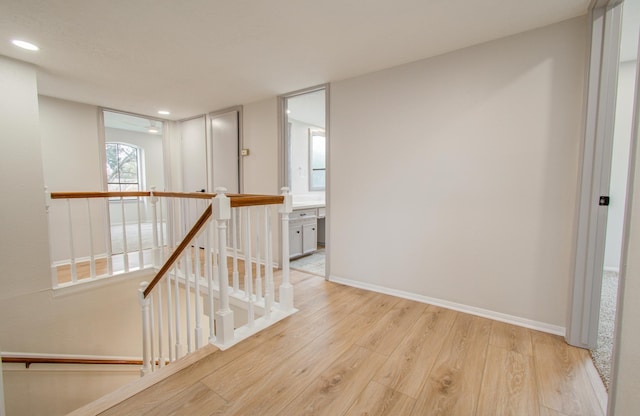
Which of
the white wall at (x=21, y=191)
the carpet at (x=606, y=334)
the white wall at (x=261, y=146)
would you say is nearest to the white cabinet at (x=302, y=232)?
the white wall at (x=261, y=146)

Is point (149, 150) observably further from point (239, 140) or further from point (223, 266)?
point (223, 266)

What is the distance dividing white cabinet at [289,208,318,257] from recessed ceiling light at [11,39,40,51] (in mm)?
3014

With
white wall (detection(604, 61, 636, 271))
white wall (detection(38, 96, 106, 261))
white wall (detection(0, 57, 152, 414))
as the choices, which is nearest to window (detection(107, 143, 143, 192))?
white wall (detection(38, 96, 106, 261))

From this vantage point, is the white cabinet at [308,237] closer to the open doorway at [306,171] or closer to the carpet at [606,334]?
the open doorway at [306,171]

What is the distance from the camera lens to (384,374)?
171cm

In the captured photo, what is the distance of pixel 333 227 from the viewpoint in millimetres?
3279

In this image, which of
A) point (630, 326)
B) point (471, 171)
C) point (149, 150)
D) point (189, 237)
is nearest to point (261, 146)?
point (189, 237)

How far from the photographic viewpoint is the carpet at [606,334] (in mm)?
1752

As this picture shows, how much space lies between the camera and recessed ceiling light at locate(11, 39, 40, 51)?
234 cm

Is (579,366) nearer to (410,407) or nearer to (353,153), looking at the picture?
(410,407)

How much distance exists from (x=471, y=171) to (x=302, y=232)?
2.55 m

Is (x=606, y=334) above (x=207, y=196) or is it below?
below

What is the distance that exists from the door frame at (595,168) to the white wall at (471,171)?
162 millimetres

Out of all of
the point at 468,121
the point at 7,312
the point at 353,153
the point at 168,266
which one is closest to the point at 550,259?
the point at 468,121
